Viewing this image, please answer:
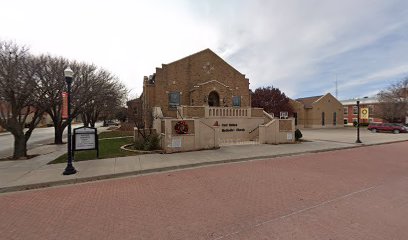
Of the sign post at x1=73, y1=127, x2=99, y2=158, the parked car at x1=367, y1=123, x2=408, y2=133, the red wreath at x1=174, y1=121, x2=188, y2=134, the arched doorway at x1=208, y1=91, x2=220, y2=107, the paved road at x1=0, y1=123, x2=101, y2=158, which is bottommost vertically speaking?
the paved road at x1=0, y1=123, x2=101, y2=158

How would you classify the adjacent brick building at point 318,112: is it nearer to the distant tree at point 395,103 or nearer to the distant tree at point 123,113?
the distant tree at point 395,103

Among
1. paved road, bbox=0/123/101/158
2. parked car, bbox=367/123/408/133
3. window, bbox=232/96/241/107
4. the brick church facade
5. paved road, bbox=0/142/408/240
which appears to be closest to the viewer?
paved road, bbox=0/142/408/240

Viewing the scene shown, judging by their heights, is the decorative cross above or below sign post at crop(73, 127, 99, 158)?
above

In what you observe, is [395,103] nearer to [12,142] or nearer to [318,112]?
[318,112]

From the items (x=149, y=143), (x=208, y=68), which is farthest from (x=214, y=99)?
(x=149, y=143)

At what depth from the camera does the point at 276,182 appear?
23.7 feet

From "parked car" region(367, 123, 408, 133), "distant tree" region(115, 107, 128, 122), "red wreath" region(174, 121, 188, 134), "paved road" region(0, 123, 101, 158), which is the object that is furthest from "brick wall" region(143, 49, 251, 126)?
"parked car" region(367, 123, 408, 133)

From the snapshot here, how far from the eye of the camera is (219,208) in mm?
5152

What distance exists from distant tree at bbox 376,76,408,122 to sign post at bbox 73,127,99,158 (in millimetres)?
51315

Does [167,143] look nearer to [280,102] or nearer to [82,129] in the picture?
[82,129]

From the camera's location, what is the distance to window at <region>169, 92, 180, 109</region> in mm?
23189

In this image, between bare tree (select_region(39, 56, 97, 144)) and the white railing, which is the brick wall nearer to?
the white railing

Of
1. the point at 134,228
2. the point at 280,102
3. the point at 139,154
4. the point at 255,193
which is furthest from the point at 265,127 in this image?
the point at 280,102

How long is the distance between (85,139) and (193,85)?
14.5m
